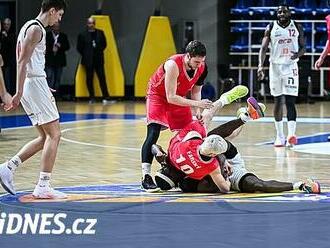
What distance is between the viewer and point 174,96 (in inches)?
321

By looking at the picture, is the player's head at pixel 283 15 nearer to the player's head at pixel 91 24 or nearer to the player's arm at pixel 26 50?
the player's arm at pixel 26 50

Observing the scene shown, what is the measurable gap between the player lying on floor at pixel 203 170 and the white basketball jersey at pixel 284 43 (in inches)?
186

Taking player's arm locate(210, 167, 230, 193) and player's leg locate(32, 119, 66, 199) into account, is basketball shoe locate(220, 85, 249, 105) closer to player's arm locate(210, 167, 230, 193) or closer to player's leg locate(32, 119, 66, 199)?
player's arm locate(210, 167, 230, 193)

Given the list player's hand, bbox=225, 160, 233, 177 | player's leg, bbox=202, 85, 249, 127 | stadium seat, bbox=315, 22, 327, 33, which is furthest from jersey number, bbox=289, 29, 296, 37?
stadium seat, bbox=315, 22, 327, 33

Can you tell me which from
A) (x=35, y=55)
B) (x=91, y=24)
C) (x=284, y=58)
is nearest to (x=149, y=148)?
(x=35, y=55)

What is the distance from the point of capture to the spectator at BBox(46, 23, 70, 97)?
2148 cm

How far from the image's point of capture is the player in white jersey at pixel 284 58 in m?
12.7

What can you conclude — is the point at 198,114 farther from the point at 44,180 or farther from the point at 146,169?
the point at 44,180

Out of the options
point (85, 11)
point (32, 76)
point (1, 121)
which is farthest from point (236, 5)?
point (32, 76)

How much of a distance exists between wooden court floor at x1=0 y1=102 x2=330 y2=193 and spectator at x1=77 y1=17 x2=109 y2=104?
4722 millimetres

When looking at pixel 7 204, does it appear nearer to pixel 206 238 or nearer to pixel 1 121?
pixel 206 238

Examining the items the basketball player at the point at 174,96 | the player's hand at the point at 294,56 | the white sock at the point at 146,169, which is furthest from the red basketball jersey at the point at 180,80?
the player's hand at the point at 294,56

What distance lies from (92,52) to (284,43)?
429 inches

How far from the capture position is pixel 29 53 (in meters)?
7.61
